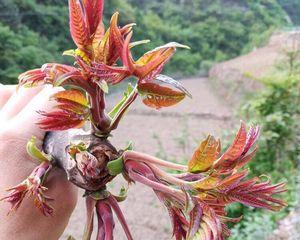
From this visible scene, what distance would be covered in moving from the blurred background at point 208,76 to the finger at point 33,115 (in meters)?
1.32

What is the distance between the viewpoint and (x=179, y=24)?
1377 cm

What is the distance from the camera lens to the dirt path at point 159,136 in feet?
14.2

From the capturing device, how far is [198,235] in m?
0.39

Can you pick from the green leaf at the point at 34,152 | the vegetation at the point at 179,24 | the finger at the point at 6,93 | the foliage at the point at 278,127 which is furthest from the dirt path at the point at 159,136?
the green leaf at the point at 34,152

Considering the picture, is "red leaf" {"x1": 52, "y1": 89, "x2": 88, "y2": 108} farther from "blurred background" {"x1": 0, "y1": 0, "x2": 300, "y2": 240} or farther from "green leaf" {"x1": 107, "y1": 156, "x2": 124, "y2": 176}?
"blurred background" {"x1": 0, "y1": 0, "x2": 300, "y2": 240}

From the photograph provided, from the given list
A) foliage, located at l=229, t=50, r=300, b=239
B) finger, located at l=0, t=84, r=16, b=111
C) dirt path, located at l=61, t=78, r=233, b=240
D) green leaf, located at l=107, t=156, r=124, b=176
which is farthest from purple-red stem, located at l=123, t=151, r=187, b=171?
foliage, located at l=229, t=50, r=300, b=239

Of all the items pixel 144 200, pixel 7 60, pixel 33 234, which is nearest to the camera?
pixel 33 234

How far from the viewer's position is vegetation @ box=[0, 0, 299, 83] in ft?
28.4

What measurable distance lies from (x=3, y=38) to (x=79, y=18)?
7.12 meters

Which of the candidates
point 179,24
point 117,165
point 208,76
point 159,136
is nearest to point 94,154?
point 117,165

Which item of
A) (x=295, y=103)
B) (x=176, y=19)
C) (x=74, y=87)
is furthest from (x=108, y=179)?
(x=176, y=19)

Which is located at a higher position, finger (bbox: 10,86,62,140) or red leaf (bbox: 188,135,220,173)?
red leaf (bbox: 188,135,220,173)

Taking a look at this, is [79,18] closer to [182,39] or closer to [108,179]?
[108,179]

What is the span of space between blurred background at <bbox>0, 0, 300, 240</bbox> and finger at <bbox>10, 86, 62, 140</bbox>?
4.32ft
